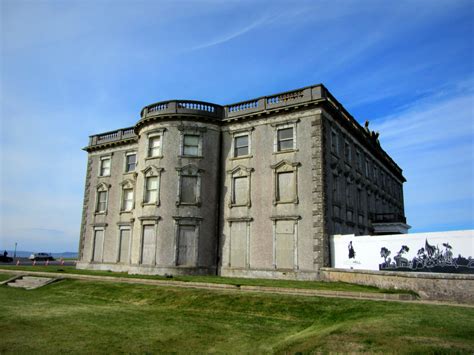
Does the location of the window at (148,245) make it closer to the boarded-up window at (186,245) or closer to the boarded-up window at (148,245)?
the boarded-up window at (148,245)

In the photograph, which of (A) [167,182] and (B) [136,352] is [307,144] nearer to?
(A) [167,182]

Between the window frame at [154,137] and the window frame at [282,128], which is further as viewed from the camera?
the window frame at [154,137]

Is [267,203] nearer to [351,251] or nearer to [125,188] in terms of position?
[351,251]

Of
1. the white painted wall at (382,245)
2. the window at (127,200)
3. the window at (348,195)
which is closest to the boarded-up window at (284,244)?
the white painted wall at (382,245)

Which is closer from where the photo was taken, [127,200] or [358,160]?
[358,160]

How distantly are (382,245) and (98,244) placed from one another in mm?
25228

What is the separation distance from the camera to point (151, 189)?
96.4 feet

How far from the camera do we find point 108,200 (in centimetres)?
3572

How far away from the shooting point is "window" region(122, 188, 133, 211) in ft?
111

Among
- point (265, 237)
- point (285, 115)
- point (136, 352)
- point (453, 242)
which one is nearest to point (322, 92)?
point (285, 115)

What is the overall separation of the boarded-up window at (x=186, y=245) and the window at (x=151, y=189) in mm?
3424

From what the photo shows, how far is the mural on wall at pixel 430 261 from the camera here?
18672mm

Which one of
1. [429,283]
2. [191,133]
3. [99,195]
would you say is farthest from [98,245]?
[429,283]

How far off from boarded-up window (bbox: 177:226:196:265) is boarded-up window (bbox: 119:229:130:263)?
742 centimetres
